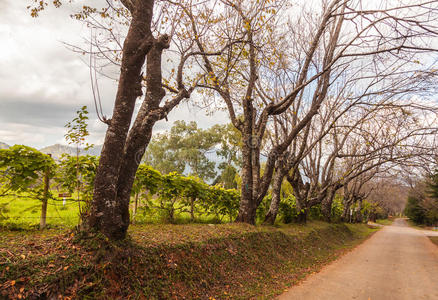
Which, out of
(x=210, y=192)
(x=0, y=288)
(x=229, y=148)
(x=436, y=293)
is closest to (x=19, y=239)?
(x=0, y=288)

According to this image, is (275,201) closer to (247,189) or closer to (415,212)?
(247,189)

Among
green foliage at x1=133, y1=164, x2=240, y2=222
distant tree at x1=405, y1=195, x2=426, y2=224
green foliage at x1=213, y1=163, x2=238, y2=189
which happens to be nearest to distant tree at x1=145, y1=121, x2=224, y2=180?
green foliage at x1=213, y1=163, x2=238, y2=189

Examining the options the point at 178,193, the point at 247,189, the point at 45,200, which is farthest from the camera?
the point at 247,189

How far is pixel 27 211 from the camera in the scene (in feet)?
17.0

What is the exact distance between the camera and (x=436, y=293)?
562 centimetres

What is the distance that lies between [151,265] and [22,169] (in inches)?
119

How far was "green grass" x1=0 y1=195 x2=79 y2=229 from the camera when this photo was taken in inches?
184

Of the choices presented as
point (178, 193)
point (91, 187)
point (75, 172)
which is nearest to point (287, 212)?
point (178, 193)

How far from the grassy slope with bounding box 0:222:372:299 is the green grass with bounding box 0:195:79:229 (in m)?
0.44

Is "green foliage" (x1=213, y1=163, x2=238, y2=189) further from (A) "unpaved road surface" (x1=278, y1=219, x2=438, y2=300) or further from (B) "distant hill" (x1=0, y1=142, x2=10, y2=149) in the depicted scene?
(B) "distant hill" (x1=0, y1=142, x2=10, y2=149)

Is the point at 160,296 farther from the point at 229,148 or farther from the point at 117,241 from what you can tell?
the point at 229,148

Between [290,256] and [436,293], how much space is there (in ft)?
11.2

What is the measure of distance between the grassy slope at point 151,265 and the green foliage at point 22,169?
821 mm

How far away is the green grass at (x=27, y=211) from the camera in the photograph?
468cm
